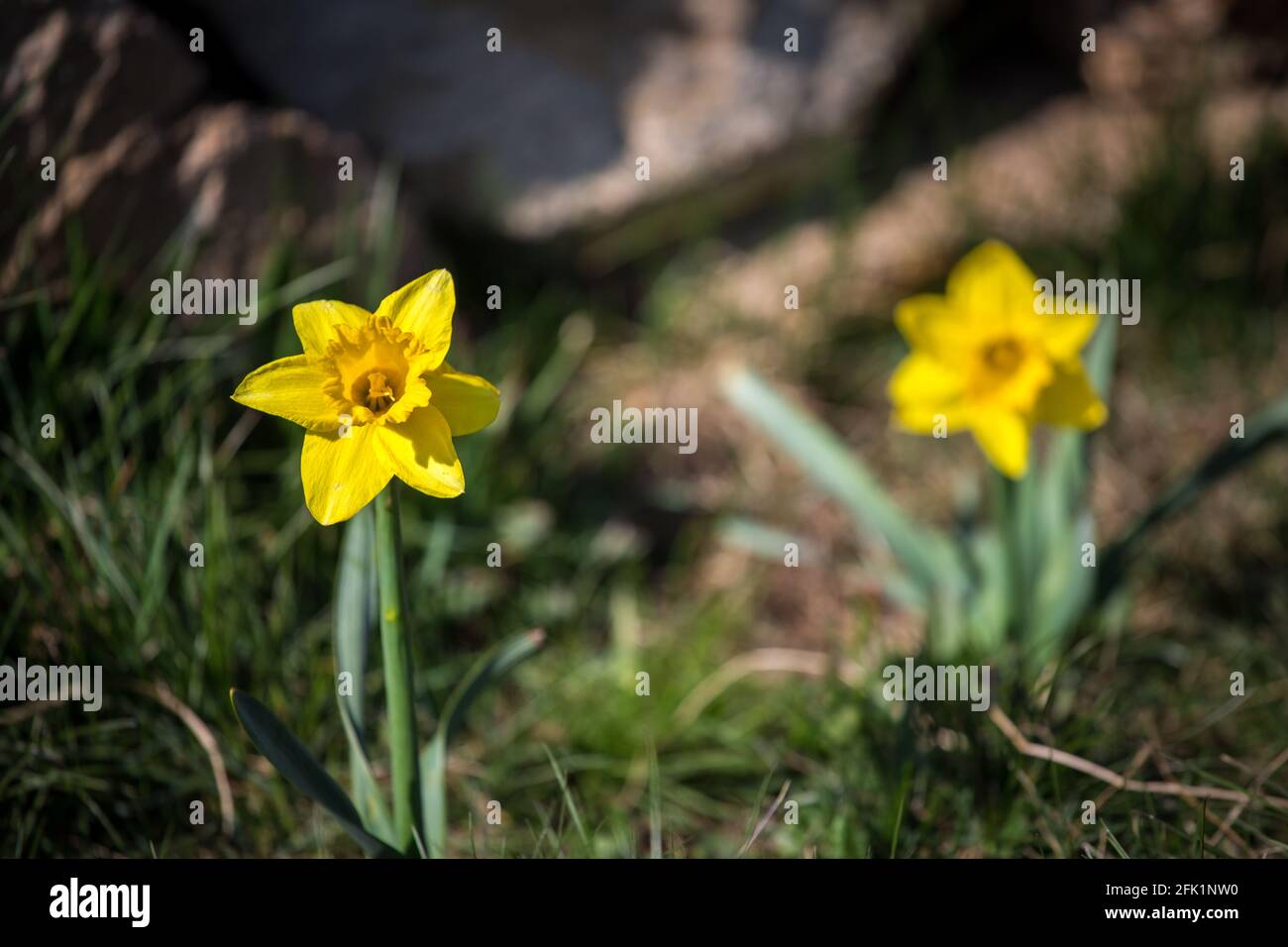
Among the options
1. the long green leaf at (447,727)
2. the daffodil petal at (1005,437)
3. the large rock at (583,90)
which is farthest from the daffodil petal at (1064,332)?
the large rock at (583,90)

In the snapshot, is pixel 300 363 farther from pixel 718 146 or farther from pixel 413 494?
pixel 718 146

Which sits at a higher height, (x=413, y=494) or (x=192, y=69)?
(x=192, y=69)

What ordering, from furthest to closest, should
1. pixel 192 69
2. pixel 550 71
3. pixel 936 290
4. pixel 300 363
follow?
pixel 936 290 < pixel 550 71 < pixel 192 69 < pixel 300 363

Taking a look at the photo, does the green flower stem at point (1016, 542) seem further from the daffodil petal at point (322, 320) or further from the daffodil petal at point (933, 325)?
the daffodil petal at point (322, 320)

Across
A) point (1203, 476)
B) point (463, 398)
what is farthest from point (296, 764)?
point (1203, 476)

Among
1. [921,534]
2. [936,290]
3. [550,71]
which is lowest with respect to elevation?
[921,534]
